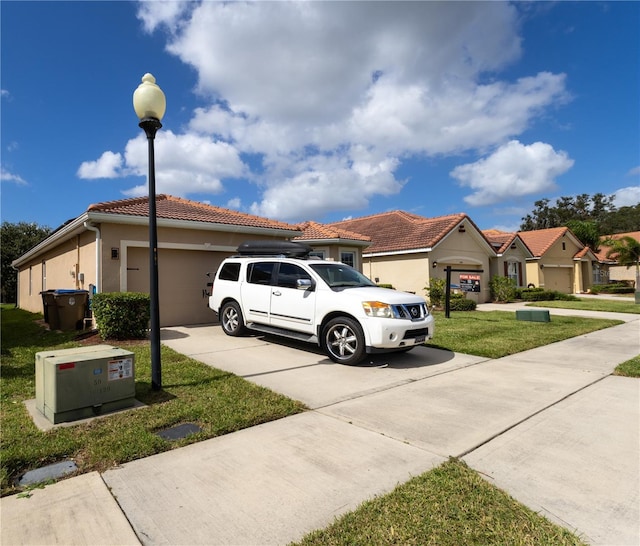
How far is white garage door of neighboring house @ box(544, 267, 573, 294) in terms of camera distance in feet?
104

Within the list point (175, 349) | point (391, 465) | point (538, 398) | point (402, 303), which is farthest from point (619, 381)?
point (175, 349)

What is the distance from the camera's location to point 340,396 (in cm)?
519

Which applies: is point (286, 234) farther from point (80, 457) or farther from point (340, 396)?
point (80, 457)

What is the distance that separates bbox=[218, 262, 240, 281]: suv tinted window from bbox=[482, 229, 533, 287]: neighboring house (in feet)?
69.3

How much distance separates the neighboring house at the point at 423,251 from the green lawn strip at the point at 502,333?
24.0 feet

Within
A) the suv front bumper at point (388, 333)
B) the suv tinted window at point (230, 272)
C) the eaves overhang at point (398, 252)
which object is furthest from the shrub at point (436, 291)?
the suv front bumper at point (388, 333)

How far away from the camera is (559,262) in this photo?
3269 cm

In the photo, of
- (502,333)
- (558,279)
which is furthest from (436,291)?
(558,279)

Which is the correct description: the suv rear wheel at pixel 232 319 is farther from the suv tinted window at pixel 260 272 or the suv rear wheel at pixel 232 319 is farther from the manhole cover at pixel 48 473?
the manhole cover at pixel 48 473

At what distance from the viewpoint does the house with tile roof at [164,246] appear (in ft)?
33.4

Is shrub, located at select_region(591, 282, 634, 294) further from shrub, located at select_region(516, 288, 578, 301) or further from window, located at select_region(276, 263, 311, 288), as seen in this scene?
window, located at select_region(276, 263, 311, 288)

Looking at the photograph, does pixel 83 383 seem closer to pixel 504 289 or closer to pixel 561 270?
pixel 504 289

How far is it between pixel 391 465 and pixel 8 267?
147 feet

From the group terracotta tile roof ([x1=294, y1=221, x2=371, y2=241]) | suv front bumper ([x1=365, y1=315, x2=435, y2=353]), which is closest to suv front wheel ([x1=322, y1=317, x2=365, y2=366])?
suv front bumper ([x1=365, y1=315, x2=435, y2=353])
